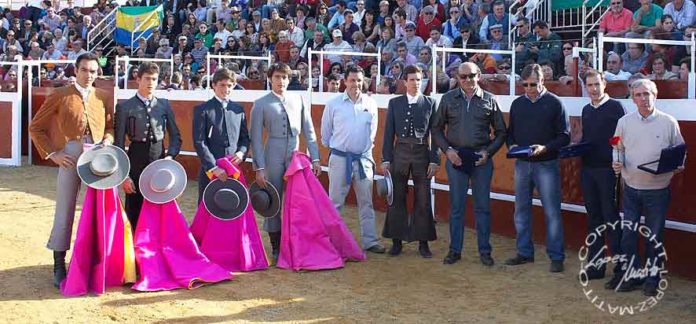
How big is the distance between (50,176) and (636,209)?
338 inches

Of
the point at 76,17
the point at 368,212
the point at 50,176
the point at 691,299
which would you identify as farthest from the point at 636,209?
the point at 76,17

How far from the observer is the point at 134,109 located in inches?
227

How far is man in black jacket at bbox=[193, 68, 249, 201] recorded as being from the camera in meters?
6.03

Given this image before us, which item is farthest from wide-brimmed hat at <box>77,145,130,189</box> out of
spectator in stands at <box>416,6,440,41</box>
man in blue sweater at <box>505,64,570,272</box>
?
spectator in stands at <box>416,6,440,41</box>

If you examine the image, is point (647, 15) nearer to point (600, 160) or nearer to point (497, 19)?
point (497, 19)

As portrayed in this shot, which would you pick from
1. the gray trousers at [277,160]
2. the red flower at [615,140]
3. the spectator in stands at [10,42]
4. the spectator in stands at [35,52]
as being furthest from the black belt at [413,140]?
the spectator in stands at [10,42]

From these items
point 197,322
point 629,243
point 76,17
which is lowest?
point 197,322

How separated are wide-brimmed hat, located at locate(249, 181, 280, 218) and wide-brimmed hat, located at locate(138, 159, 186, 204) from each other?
64cm

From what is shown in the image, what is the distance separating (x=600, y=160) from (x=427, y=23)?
6575 millimetres

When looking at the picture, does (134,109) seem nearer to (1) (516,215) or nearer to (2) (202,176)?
(2) (202,176)

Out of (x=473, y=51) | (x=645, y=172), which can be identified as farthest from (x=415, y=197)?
(x=473, y=51)

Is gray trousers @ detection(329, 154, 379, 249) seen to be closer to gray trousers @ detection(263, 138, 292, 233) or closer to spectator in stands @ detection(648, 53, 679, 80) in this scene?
gray trousers @ detection(263, 138, 292, 233)

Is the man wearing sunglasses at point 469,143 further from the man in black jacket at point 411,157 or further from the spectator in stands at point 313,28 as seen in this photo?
the spectator in stands at point 313,28

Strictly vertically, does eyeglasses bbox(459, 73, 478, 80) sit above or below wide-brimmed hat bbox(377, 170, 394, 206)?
above
